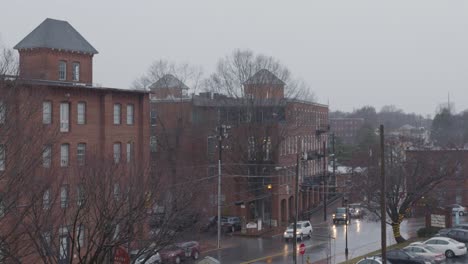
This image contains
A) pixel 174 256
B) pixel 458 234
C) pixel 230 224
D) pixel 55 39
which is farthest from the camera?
pixel 230 224

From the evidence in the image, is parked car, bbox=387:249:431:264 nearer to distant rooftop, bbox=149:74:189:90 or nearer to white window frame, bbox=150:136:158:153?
white window frame, bbox=150:136:158:153

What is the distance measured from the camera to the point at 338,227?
5816 cm

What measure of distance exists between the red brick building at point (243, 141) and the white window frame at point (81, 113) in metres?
12.6

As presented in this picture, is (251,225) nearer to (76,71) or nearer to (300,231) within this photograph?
(300,231)

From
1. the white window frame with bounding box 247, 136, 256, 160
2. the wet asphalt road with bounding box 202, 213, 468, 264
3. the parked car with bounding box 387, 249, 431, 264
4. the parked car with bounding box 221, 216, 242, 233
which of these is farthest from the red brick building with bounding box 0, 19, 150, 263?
the parked car with bounding box 387, 249, 431, 264

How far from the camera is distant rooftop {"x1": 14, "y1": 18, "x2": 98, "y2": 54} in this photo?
4923 cm

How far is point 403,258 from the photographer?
3394 cm

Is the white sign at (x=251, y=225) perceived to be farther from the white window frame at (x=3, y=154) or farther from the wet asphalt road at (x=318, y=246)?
the white window frame at (x=3, y=154)

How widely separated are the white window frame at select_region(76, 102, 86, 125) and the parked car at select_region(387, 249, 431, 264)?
20805 mm

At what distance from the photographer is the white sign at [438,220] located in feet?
157

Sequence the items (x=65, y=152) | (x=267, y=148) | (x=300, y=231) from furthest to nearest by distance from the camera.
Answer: (x=267, y=148) < (x=300, y=231) < (x=65, y=152)

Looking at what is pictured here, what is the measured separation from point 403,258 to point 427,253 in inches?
100

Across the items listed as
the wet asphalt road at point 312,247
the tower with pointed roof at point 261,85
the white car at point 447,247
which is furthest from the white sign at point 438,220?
the tower with pointed roof at point 261,85

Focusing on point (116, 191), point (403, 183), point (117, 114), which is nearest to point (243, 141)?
point (117, 114)
